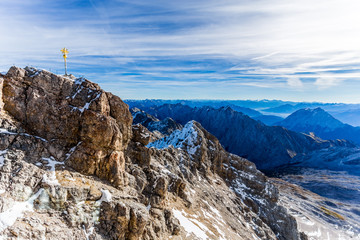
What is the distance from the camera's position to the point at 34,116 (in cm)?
3198

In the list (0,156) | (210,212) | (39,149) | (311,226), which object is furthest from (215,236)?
(311,226)

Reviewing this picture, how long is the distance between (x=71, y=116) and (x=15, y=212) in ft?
52.4

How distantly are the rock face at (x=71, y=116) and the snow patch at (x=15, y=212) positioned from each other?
24.9 feet

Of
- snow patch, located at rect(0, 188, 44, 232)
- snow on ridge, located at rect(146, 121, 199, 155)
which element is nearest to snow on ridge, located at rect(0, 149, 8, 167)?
snow patch, located at rect(0, 188, 44, 232)

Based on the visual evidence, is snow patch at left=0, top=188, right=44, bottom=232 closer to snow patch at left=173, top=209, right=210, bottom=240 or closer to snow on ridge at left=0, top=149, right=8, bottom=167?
snow on ridge at left=0, top=149, right=8, bottom=167

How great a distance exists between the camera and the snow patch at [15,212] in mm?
21033

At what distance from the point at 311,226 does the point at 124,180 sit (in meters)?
136

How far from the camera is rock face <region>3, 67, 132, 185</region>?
104 ft

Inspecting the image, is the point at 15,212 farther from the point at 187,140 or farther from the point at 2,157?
the point at 187,140

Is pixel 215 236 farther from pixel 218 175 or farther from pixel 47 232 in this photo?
pixel 218 175

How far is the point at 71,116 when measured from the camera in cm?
3409

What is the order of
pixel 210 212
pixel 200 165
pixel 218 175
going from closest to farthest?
1. pixel 210 212
2. pixel 200 165
3. pixel 218 175

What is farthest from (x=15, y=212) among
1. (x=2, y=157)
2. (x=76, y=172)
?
(x=76, y=172)

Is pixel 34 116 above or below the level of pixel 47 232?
above
